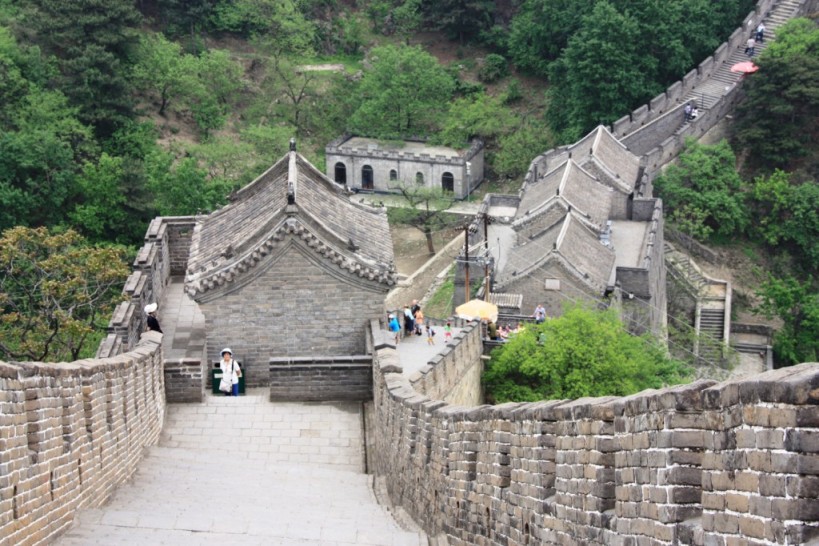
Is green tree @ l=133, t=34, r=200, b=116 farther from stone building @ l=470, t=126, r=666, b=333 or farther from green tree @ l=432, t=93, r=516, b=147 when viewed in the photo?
stone building @ l=470, t=126, r=666, b=333

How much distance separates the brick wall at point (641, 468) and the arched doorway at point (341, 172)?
6869cm

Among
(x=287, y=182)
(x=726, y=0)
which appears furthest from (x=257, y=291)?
(x=726, y=0)

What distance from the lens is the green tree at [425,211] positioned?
261ft

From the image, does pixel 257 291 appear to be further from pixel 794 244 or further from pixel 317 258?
pixel 794 244

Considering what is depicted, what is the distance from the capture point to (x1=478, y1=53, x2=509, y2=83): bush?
310 feet

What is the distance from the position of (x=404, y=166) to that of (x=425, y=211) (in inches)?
335

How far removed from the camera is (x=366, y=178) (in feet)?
290

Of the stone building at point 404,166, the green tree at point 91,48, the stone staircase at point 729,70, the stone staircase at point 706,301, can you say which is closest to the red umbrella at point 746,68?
the stone staircase at point 729,70

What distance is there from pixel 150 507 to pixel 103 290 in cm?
2502

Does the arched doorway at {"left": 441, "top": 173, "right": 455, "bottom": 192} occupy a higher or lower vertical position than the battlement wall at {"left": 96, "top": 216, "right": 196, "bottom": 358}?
higher

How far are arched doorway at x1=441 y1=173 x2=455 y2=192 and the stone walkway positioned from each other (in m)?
55.6

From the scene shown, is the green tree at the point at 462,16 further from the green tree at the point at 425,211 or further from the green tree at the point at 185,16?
the green tree at the point at 425,211

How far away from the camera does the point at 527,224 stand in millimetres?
59000

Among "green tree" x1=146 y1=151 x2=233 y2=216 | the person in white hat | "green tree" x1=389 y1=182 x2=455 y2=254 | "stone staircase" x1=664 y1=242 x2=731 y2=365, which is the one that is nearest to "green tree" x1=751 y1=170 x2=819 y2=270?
"stone staircase" x1=664 y1=242 x2=731 y2=365
